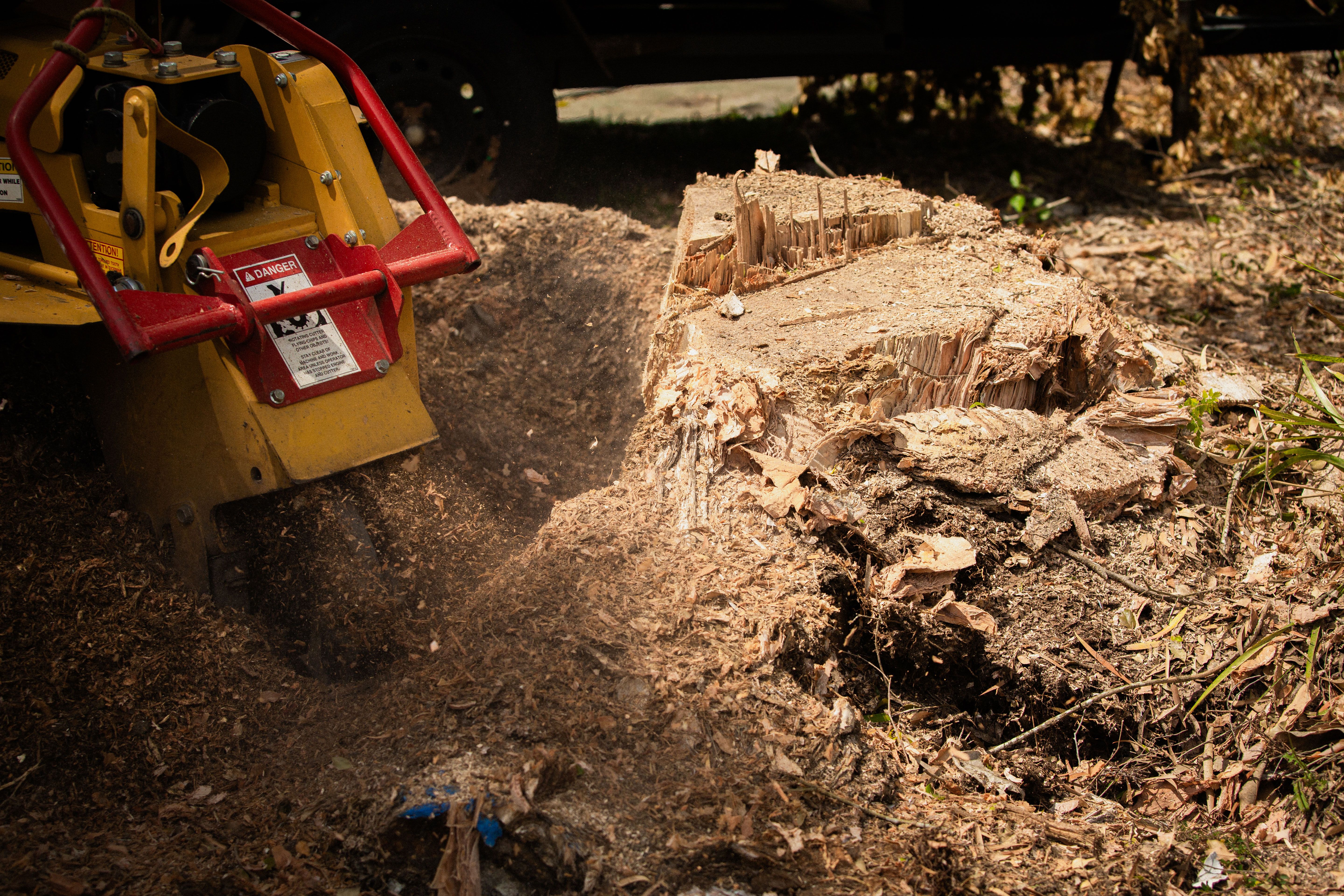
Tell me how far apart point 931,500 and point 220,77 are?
2345 millimetres

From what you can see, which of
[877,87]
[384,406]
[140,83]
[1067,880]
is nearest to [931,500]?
[1067,880]

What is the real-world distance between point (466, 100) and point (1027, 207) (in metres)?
3.32

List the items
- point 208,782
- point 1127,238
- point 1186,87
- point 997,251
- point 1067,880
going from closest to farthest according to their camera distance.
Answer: point 1067,880, point 208,782, point 997,251, point 1127,238, point 1186,87

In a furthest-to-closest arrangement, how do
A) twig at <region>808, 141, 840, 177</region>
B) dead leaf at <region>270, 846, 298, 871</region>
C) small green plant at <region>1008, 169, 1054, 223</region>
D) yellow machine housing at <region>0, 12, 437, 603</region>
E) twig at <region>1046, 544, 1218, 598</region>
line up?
small green plant at <region>1008, 169, 1054, 223</region>
twig at <region>808, 141, 840, 177</region>
twig at <region>1046, 544, 1218, 598</region>
yellow machine housing at <region>0, 12, 437, 603</region>
dead leaf at <region>270, 846, 298, 871</region>

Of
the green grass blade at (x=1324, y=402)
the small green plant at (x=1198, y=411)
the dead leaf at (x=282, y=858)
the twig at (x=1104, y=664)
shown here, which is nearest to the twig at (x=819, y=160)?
the small green plant at (x=1198, y=411)

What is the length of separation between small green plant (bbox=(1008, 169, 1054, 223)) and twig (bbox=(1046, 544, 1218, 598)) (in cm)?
342

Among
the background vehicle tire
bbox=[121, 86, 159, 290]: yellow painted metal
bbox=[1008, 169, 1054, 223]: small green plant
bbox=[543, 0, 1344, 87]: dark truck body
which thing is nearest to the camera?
bbox=[121, 86, 159, 290]: yellow painted metal

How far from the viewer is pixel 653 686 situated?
2287mm

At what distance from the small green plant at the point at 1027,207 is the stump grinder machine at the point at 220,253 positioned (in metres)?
3.88

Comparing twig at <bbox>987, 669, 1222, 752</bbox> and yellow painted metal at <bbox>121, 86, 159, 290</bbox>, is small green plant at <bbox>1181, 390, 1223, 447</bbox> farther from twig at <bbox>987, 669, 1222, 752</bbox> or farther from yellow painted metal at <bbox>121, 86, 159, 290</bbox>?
yellow painted metal at <bbox>121, 86, 159, 290</bbox>

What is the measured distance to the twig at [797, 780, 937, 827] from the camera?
2115mm

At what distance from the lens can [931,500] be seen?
262 centimetres

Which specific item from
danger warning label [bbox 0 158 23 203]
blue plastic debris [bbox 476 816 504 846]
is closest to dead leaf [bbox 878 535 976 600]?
blue plastic debris [bbox 476 816 504 846]

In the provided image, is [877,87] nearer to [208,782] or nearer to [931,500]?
[931,500]
